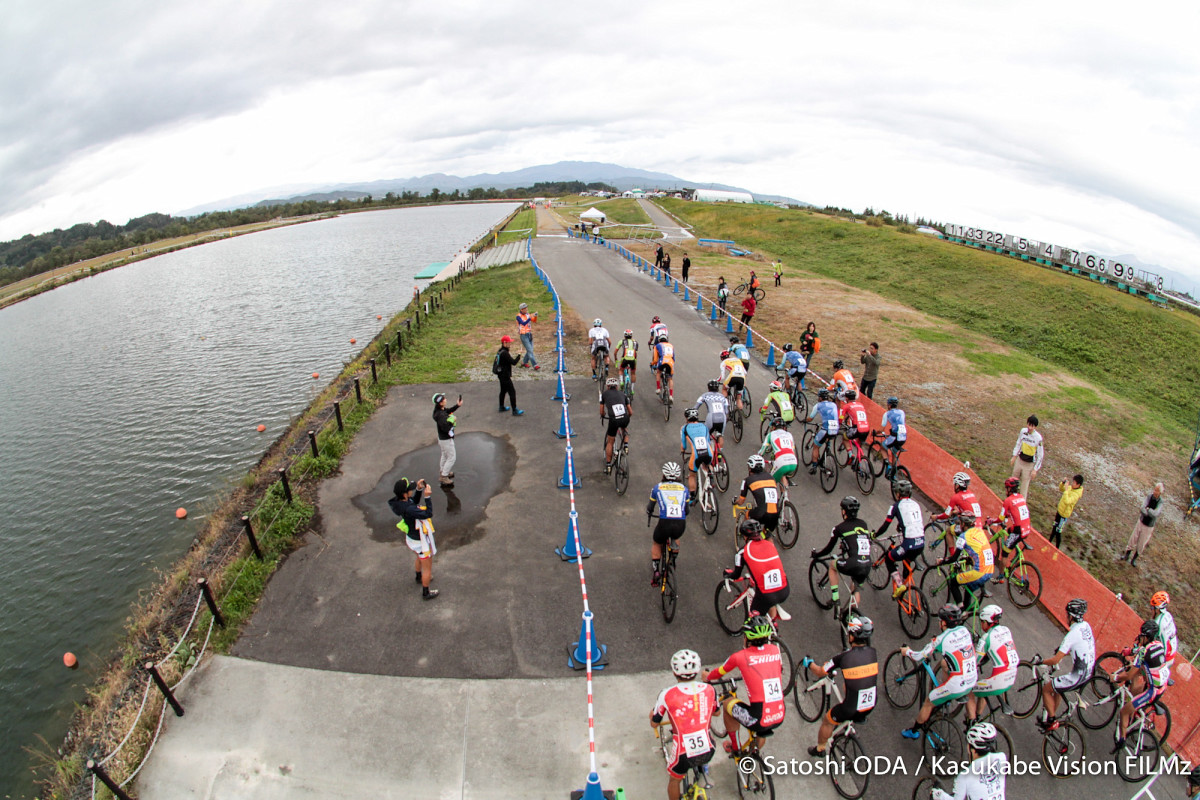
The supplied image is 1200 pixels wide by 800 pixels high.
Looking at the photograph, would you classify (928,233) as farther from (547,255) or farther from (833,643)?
(833,643)

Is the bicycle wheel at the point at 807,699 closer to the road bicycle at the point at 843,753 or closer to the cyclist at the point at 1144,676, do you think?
the road bicycle at the point at 843,753

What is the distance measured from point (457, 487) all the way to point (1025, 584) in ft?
34.5

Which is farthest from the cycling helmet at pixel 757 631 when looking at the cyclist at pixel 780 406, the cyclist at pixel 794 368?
the cyclist at pixel 794 368

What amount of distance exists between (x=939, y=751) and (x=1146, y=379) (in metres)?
24.8

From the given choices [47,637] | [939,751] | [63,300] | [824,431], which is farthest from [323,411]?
[63,300]

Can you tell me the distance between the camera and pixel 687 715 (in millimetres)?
5129

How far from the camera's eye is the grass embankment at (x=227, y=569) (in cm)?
697

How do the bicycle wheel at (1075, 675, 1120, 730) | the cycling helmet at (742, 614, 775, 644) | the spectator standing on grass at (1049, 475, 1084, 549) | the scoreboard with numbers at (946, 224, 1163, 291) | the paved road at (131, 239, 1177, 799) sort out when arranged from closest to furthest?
the cycling helmet at (742, 614, 775, 644), the paved road at (131, 239, 1177, 799), the bicycle wheel at (1075, 675, 1120, 730), the spectator standing on grass at (1049, 475, 1084, 549), the scoreboard with numbers at (946, 224, 1163, 291)

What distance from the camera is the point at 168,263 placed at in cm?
6550

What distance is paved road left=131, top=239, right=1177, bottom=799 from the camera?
246 inches

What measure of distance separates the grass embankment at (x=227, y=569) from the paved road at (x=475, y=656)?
0.35 meters

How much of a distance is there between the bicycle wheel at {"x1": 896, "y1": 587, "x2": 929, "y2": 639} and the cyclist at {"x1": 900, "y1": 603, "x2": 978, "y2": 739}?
1.73 m

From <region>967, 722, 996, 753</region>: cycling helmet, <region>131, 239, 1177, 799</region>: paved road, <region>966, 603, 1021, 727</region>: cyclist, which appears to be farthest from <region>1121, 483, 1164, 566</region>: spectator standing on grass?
<region>967, 722, 996, 753</region>: cycling helmet

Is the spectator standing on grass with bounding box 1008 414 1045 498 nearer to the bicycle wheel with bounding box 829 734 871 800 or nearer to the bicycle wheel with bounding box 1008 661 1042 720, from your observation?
the bicycle wheel with bounding box 1008 661 1042 720
